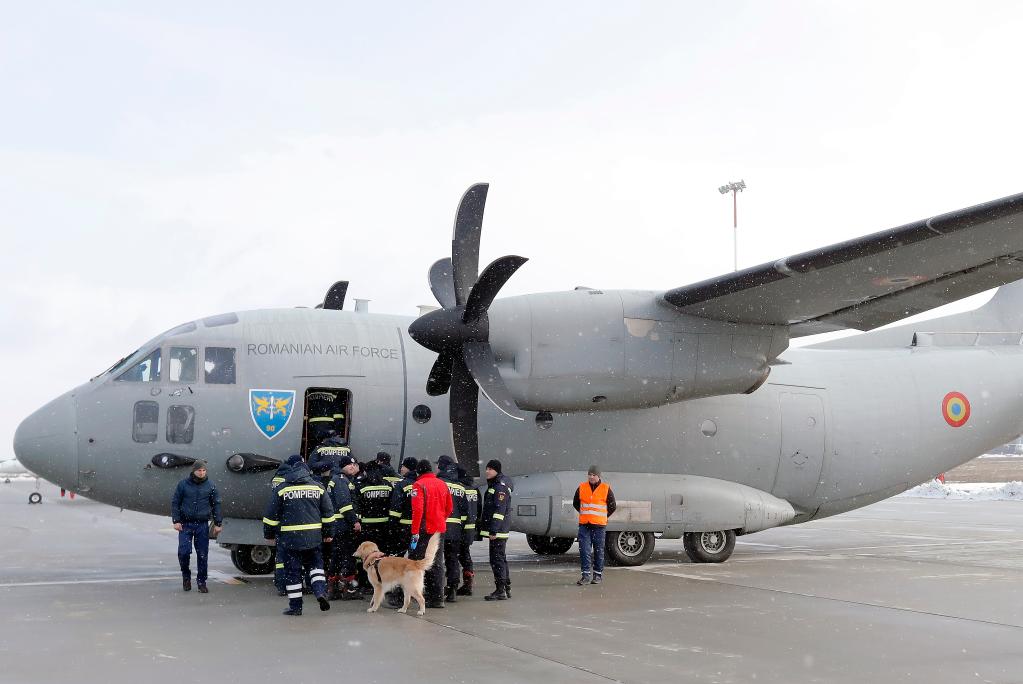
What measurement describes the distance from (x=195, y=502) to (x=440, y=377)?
360 centimetres

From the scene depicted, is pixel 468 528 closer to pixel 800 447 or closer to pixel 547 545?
pixel 547 545

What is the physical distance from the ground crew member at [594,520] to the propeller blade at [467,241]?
3.05 m

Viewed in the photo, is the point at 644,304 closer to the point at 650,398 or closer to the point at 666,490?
the point at 650,398

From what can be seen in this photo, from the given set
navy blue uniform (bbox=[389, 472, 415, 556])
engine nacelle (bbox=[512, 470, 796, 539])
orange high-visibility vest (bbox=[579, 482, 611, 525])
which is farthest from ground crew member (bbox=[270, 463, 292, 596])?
orange high-visibility vest (bbox=[579, 482, 611, 525])

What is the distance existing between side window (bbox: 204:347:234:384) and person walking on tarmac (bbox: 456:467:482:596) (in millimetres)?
3914

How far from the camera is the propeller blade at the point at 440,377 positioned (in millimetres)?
13031

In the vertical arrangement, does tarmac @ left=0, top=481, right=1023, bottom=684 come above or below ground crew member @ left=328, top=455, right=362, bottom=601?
below

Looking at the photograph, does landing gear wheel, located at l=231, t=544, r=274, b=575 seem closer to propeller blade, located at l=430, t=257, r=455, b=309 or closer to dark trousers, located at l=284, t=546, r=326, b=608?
dark trousers, located at l=284, t=546, r=326, b=608

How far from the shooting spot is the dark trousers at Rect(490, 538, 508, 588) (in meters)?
11.0

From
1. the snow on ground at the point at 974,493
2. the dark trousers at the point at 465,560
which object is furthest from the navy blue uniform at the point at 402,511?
the snow on ground at the point at 974,493

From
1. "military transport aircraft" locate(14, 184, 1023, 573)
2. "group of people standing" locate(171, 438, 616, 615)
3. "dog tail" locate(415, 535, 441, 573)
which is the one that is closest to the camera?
"dog tail" locate(415, 535, 441, 573)

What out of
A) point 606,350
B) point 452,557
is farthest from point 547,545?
point 452,557

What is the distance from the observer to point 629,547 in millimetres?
14484

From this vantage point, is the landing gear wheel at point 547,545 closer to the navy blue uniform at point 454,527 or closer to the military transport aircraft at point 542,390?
the military transport aircraft at point 542,390
